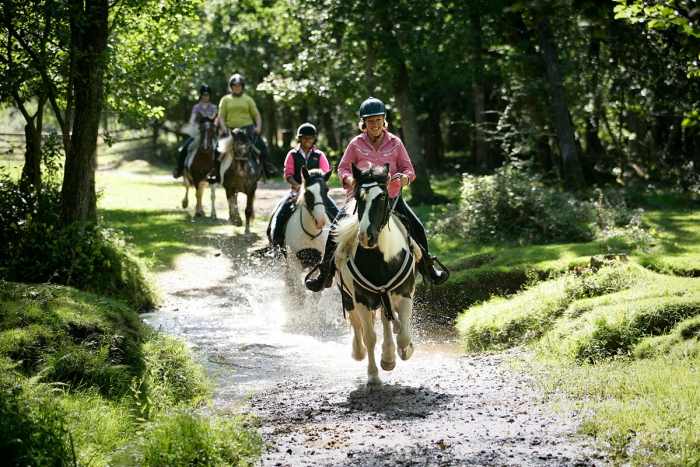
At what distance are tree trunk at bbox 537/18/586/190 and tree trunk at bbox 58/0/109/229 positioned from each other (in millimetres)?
13988

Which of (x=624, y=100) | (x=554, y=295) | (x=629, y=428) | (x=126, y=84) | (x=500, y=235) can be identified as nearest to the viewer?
(x=629, y=428)

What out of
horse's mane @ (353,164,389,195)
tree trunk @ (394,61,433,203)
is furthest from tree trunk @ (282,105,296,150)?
horse's mane @ (353,164,389,195)

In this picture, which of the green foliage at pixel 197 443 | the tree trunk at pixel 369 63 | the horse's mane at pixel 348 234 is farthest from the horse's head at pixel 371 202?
the tree trunk at pixel 369 63

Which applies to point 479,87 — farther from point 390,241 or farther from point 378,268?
point 378,268

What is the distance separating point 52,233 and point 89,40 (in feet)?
8.65

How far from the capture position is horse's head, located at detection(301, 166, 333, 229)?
11.9m

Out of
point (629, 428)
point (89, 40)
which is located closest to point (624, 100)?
point (89, 40)

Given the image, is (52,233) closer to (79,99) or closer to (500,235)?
(79,99)

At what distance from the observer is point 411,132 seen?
24016 mm

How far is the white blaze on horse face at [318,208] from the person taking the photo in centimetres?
1180

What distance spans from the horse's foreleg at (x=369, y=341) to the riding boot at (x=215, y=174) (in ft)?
40.0

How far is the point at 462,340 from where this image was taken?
10.6m

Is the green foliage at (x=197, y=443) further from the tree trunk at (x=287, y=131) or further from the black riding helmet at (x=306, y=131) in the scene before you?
→ the tree trunk at (x=287, y=131)

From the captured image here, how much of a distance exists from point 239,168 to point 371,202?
39.4 ft
